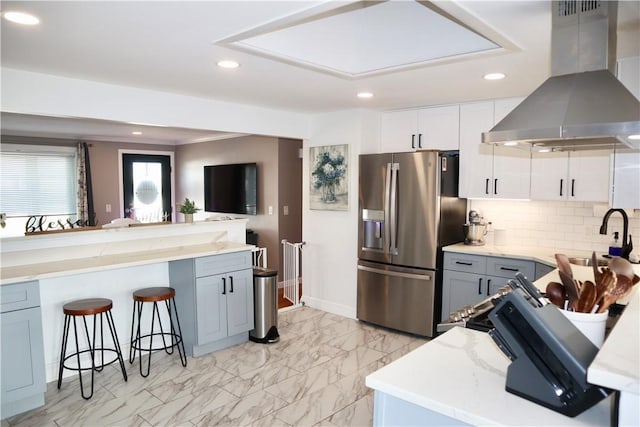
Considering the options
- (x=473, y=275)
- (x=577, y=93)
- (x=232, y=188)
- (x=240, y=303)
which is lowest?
(x=240, y=303)

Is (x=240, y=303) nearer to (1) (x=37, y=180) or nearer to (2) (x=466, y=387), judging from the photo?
(2) (x=466, y=387)

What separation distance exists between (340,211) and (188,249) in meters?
1.78

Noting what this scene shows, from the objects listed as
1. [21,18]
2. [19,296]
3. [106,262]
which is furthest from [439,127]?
[19,296]

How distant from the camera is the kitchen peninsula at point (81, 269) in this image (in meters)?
2.87

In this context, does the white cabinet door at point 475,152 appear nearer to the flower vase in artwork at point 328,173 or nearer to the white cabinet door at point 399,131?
the white cabinet door at point 399,131

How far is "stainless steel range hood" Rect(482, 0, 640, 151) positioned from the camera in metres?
1.62

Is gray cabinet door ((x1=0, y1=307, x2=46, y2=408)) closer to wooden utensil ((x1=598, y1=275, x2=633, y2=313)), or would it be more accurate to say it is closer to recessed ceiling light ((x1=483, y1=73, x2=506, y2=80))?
wooden utensil ((x1=598, y1=275, x2=633, y2=313))

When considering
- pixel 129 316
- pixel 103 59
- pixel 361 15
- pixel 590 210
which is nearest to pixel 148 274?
pixel 129 316

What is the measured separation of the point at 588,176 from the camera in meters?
3.77

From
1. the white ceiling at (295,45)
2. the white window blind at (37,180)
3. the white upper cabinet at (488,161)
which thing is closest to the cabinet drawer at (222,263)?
the white ceiling at (295,45)

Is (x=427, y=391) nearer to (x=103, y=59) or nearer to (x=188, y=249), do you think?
(x=103, y=59)

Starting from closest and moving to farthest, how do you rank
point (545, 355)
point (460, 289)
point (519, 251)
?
1. point (545, 355)
2. point (519, 251)
3. point (460, 289)

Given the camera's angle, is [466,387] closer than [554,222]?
Yes

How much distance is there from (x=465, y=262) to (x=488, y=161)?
3.33 ft
